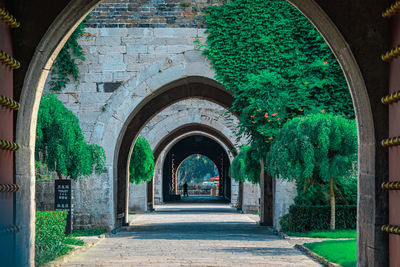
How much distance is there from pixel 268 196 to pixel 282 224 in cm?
268

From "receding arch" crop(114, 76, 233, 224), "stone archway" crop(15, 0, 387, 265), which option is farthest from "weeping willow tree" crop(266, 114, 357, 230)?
"stone archway" crop(15, 0, 387, 265)

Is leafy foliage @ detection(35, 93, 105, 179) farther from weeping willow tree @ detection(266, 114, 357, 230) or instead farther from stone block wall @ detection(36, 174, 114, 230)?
weeping willow tree @ detection(266, 114, 357, 230)

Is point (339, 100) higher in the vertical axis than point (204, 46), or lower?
lower

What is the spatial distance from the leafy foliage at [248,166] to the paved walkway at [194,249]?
1.77m

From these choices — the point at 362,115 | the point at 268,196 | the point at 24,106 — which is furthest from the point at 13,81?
the point at 268,196

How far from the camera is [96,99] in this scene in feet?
51.7

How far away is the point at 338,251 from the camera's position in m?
9.40

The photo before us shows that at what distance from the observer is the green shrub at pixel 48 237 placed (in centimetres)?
901

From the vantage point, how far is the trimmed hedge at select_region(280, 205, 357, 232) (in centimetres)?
1376

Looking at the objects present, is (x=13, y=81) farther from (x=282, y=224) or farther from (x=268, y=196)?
(x=268, y=196)

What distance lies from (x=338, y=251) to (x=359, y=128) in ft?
13.7

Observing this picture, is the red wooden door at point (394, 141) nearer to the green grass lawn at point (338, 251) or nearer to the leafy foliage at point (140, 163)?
the green grass lawn at point (338, 251)

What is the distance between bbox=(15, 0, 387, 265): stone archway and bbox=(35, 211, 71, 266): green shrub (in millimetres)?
3588

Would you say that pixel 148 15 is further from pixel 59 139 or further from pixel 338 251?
pixel 338 251
